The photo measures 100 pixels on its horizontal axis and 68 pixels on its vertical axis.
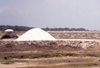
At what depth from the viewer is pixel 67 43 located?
25000 mm

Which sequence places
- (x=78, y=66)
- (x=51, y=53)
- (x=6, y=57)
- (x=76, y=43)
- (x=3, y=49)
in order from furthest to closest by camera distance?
(x=76, y=43) < (x=3, y=49) < (x=51, y=53) < (x=6, y=57) < (x=78, y=66)

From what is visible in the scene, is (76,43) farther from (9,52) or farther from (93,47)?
(9,52)

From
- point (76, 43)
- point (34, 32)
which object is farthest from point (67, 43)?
point (34, 32)

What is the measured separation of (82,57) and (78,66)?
4.46m

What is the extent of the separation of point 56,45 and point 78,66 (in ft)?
29.0

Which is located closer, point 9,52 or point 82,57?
point 82,57

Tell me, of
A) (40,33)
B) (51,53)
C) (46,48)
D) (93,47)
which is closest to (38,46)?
Result: (46,48)

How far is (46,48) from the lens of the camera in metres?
24.1

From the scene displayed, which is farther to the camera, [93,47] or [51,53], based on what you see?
[93,47]

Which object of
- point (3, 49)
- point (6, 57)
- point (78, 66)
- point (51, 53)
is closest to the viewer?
point (78, 66)

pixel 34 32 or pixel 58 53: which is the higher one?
pixel 34 32

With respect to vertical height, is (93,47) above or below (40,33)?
below

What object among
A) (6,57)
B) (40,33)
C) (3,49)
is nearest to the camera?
(6,57)

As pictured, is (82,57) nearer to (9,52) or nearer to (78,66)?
(78,66)
